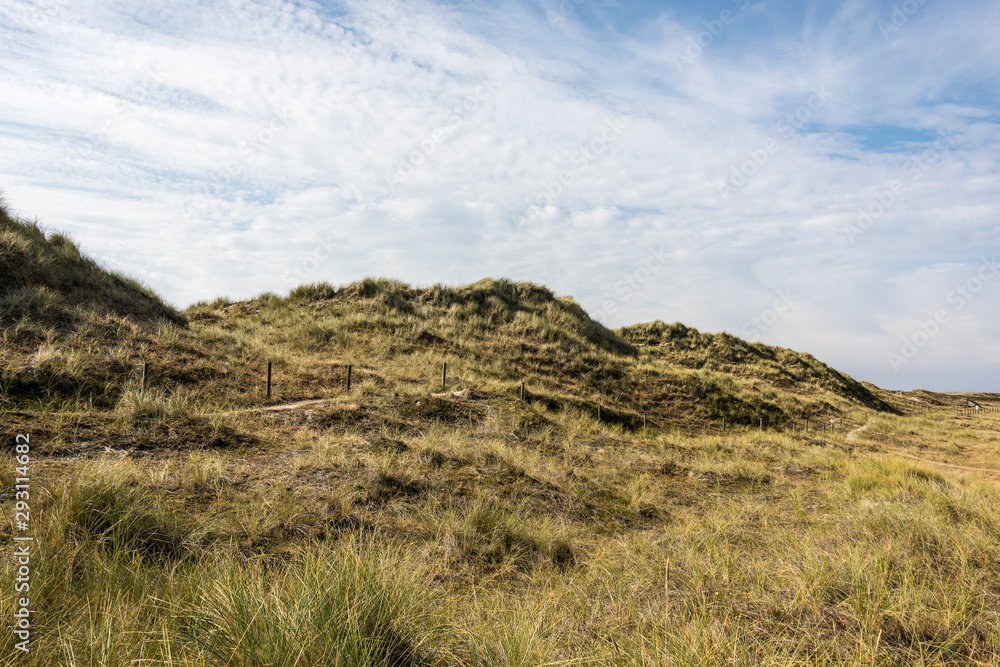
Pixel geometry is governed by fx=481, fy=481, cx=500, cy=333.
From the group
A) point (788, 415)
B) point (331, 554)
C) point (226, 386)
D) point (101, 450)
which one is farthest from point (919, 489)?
point (788, 415)

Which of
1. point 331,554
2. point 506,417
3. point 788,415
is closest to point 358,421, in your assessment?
point 506,417

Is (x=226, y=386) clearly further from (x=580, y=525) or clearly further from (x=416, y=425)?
(x=580, y=525)

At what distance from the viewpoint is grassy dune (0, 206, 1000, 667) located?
110 inches

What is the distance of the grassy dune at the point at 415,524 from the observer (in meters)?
2.80

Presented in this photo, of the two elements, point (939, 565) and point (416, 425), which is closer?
point (939, 565)

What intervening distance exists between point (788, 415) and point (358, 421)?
2470 cm

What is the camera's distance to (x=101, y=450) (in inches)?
262

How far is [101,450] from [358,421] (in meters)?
4.58

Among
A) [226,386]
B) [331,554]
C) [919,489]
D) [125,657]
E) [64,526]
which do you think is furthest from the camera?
[226,386]

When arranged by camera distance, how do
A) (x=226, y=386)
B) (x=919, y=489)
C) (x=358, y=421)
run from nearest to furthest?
(x=919, y=489)
(x=358, y=421)
(x=226, y=386)

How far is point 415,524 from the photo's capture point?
5488 mm

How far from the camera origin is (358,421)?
10.5 meters

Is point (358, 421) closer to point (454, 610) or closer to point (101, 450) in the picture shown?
point (101, 450)

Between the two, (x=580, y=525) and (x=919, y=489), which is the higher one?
(x=919, y=489)
